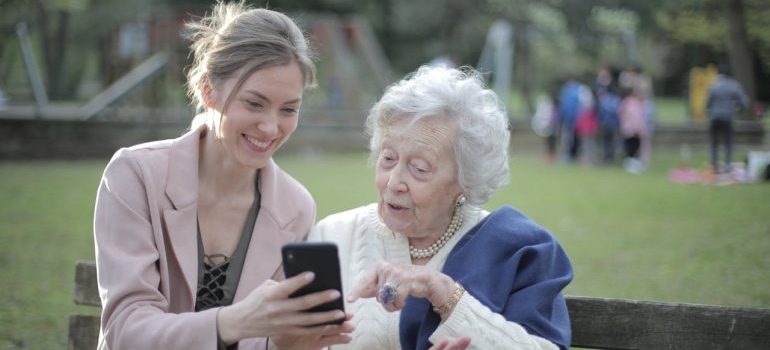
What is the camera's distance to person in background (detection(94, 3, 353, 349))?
3.02m

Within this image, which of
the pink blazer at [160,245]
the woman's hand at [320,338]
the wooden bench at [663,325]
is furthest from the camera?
the wooden bench at [663,325]

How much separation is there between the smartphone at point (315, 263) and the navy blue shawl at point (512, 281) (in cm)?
68

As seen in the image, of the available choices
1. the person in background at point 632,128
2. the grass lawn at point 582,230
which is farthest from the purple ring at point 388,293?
the person in background at point 632,128

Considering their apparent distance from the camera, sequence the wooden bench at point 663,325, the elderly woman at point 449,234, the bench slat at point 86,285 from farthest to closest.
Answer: the bench slat at point 86,285
the wooden bench at point 663,325
the elderly woman at point 449,234

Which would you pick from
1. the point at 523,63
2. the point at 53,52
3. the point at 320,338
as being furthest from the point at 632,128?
the point at 320,338

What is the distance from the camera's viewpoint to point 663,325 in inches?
140

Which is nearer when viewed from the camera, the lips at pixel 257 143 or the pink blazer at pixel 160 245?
the pink blazer at pixel 160 245

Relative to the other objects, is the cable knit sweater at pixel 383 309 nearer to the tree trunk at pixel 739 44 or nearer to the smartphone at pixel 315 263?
the smartphone at pixel 315 263

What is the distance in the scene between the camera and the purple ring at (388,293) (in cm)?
291

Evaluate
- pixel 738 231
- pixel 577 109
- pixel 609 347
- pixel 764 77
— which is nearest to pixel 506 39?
pixel 577 109

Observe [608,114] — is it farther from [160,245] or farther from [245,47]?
[160,245]

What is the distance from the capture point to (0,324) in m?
6.91

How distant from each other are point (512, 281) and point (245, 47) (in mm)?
1200

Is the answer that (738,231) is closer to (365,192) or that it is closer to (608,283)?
(608,283)
